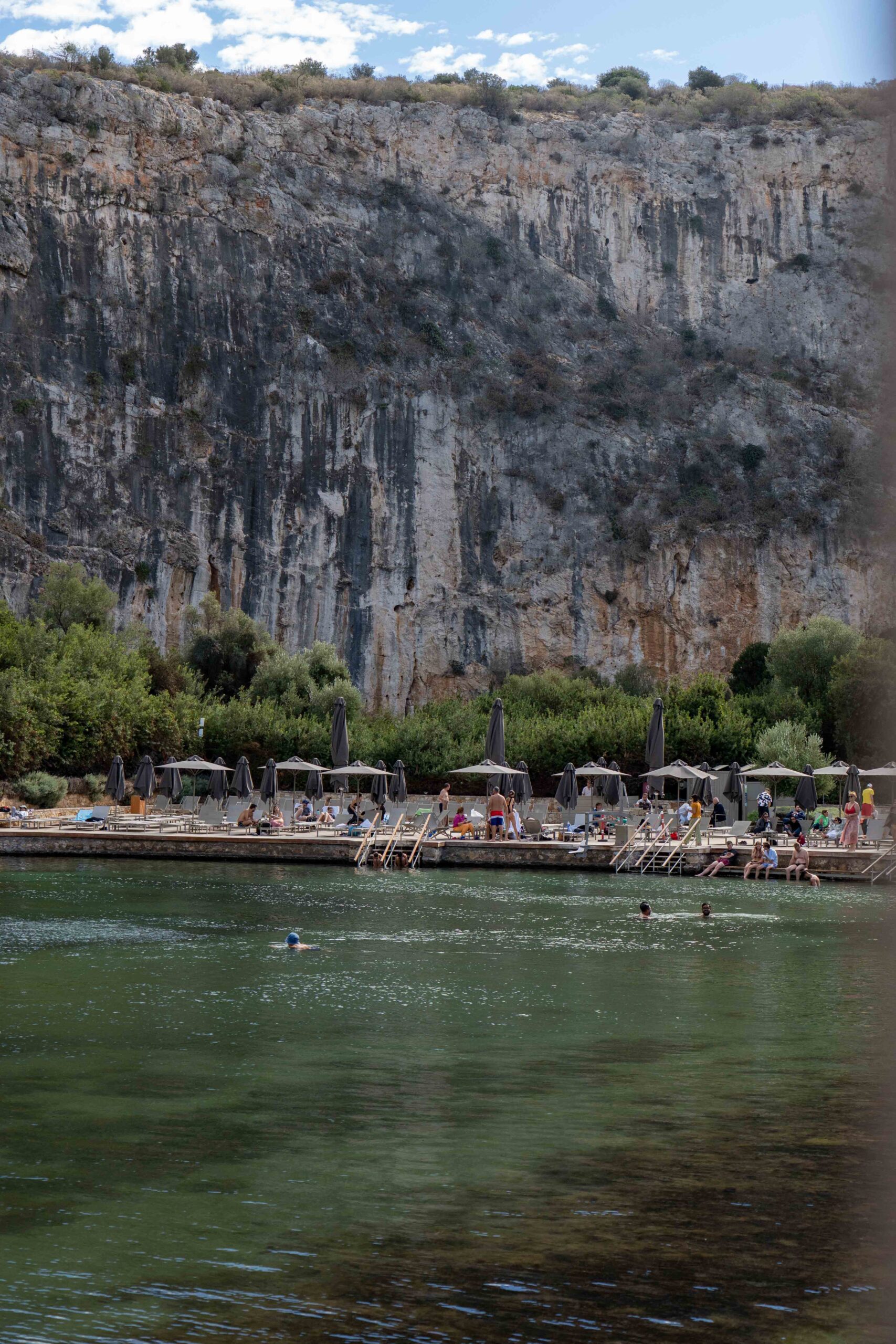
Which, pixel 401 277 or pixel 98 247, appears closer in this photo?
pixel 98 247

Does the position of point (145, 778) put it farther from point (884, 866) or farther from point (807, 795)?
point (884, 866)

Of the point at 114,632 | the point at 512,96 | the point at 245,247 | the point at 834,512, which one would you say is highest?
the point at 512,96

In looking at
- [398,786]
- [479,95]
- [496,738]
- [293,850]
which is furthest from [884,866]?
[479,95]

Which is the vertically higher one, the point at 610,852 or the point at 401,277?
the point at 401,277

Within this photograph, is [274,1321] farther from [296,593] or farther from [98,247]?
[98,247]

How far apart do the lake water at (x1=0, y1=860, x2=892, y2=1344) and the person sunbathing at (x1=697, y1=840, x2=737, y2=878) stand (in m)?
9.29

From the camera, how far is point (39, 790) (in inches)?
1485

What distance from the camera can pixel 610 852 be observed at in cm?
2978

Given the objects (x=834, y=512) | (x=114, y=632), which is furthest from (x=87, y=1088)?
(x=834, y=512)

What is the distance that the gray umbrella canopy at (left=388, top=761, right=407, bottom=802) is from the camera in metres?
36.4

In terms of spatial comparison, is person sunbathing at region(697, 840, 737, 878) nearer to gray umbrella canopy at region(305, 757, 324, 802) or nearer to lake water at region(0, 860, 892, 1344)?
lake water at region(0, 860, 892, 1344)

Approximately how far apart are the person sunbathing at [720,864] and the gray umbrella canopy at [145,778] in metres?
14.4

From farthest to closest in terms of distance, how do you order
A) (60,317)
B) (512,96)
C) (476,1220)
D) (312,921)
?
(512,96) < (60,317) < (312,921) < (476,1220)

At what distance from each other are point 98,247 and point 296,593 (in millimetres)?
19074
